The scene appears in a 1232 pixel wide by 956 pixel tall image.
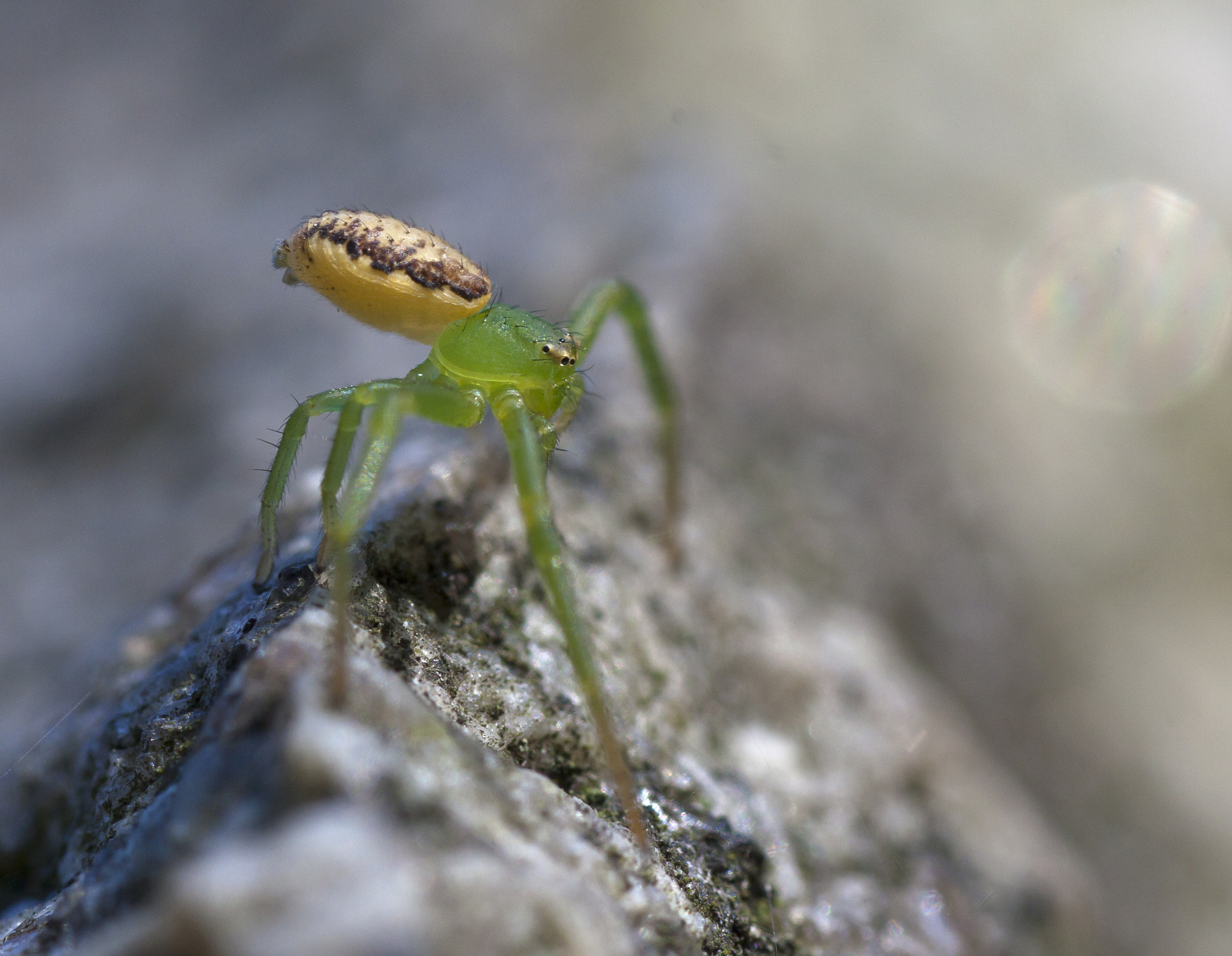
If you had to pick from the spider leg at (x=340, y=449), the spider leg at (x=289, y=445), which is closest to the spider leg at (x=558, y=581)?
the spider leg at (x=340, y=449)

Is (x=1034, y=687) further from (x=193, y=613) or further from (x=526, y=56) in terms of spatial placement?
(x=526, y=56)

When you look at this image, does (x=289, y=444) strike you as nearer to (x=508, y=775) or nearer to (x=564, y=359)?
(x=564, y=359)

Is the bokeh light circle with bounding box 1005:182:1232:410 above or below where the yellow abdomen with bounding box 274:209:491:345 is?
above

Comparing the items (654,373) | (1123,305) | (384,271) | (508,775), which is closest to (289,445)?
(384,271)

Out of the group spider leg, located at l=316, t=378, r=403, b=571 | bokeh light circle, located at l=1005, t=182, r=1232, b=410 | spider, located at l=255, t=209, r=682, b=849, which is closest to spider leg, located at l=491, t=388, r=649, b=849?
spider, located at l=255, t=209, r=682, b=849

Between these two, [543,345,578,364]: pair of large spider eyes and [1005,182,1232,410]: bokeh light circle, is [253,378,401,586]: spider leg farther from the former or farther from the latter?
[1005,182,1232,410]: bokeh light circle

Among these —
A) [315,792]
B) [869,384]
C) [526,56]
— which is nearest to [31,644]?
[315,792]
